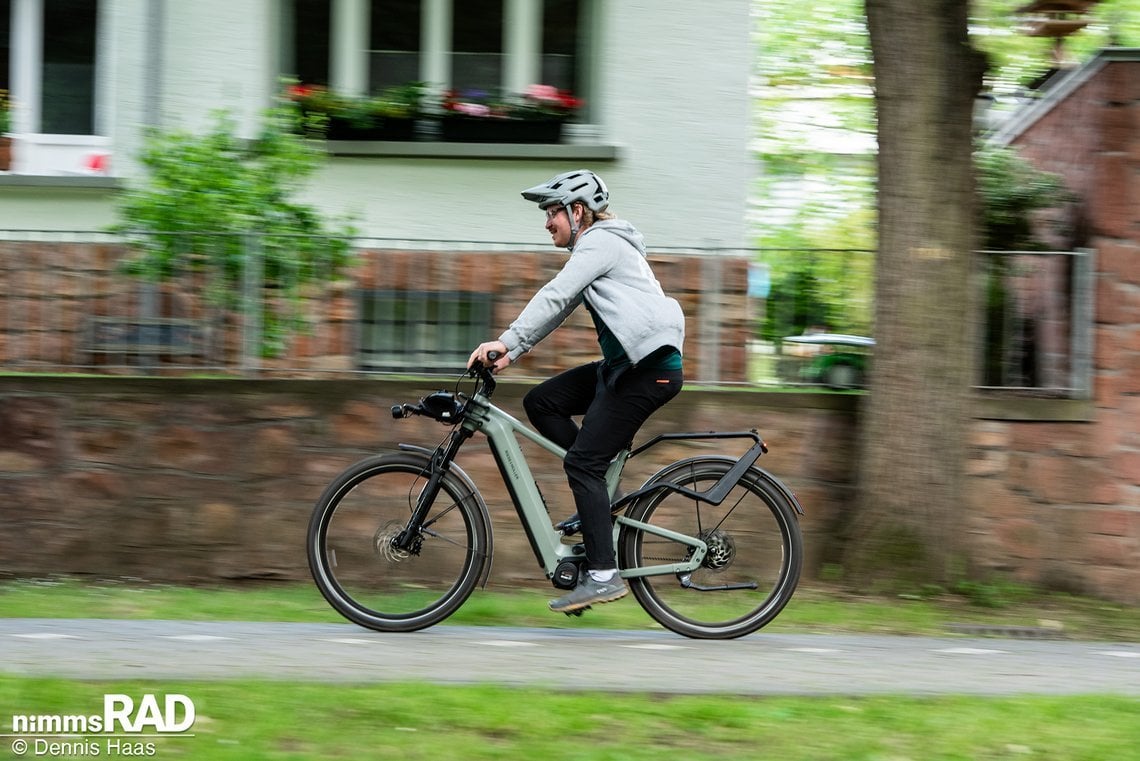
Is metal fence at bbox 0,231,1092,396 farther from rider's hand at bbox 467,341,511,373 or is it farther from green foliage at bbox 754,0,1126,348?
green foliage at bbox 754,0,1126,348

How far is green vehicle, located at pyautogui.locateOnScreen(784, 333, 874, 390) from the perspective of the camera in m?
8.20

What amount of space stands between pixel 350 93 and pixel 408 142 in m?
0.74

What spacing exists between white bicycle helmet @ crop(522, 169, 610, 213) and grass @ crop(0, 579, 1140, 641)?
200 cm

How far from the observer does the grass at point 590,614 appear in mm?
6730

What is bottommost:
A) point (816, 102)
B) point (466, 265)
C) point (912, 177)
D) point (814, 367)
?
point (814, 367)

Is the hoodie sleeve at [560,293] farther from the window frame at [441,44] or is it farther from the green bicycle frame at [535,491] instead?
the window frame at [441,44]

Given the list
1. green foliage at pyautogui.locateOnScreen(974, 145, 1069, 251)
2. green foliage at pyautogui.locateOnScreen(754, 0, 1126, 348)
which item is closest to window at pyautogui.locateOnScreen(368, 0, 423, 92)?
green foliage at pyautogui.locateOnScreen(974, 145, 1069, 251)

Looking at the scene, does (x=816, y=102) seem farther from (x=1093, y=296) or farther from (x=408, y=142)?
(x=1093, y=296)

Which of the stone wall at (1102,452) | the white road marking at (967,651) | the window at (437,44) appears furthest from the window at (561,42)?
the white road marking at (967,651)

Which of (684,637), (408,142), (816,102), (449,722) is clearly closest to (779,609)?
(684,637)

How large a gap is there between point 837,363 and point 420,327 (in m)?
2.52

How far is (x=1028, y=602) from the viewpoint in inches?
305

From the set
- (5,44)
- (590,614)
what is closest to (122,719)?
(590,614)

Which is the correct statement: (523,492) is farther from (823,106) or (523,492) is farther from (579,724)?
(823,106)
